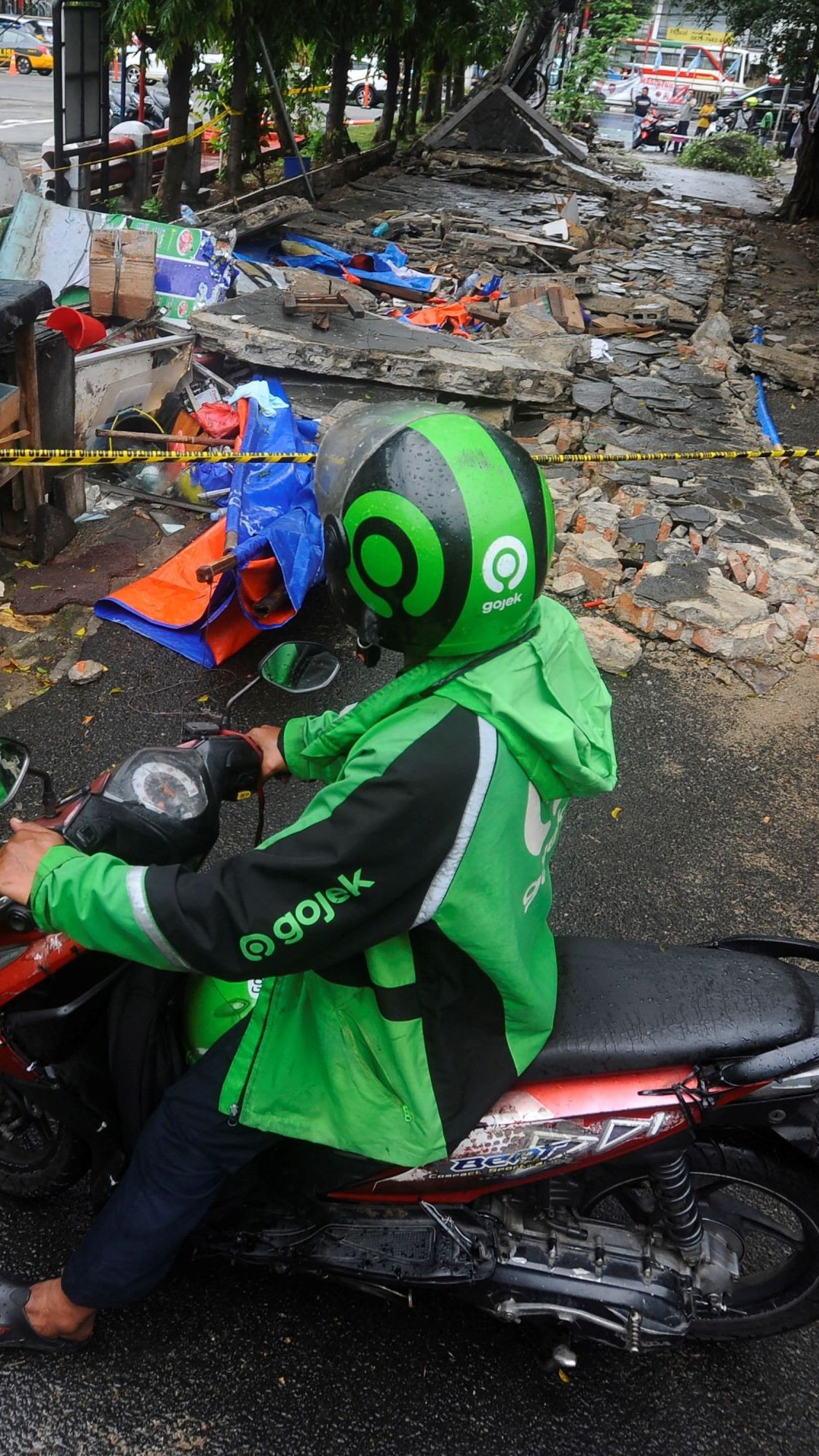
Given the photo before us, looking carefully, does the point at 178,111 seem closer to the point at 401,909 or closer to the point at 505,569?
the point at 505,569

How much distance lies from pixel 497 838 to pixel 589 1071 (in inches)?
22.6

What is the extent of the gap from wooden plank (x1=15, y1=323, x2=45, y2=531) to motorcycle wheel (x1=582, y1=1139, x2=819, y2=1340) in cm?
417

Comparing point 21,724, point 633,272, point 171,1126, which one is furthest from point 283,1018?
point 633,272

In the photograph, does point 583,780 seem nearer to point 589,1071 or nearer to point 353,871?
point 353,871

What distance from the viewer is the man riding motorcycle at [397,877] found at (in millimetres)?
1584

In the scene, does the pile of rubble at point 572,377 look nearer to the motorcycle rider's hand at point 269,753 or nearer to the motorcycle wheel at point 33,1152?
the motorcycle rider's hand at point 269,753

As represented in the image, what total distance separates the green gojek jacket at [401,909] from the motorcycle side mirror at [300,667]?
0.33 metres

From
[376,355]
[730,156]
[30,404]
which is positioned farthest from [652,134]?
[30,404]

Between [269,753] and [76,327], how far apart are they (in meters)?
5.13

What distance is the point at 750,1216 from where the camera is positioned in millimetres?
2221

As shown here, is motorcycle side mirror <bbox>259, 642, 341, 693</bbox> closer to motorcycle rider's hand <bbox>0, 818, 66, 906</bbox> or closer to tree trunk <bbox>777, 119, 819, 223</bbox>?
motorcycle rider's hand <bbox>0, 818, 66, 906</bbox>

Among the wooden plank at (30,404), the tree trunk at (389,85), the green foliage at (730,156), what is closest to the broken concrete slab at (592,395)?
the wooden plank at (30,404)

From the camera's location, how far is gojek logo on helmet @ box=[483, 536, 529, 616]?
1606 mm

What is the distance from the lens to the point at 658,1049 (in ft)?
6.18
